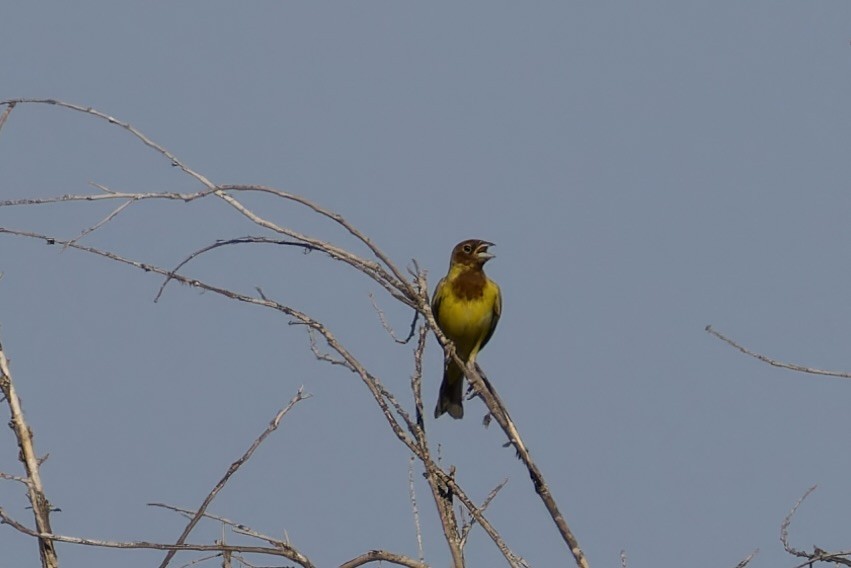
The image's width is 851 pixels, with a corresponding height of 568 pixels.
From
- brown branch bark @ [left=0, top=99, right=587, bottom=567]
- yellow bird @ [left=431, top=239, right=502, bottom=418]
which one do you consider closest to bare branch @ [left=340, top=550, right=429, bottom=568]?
brown branch bark @ [left=0, top=99, right=587, bottom=567]

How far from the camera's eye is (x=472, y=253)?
9203 millimetres

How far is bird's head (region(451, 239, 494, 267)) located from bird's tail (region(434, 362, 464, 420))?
778 mm

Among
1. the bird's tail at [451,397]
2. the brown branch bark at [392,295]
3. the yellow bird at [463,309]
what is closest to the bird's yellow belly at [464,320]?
the yellow bird at [463,309]

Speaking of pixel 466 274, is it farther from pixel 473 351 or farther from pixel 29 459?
pixel 29 459

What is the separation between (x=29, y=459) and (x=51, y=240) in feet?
2.52

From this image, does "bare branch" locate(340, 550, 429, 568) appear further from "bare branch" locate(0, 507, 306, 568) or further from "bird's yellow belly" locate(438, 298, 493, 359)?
"bird's yellow belly" locate(438, 298, 493, 359)

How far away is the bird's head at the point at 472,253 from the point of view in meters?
9.14

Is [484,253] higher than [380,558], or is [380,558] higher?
[484,253]

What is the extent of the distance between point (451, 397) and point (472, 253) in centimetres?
101

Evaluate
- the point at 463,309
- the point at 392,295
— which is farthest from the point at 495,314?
the point at 392,295

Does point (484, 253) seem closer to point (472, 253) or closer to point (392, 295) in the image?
point (472, 253)

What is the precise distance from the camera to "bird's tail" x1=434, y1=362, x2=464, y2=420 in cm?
926

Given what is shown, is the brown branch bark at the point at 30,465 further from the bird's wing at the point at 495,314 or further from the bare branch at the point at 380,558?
the bird's wing at the point at 495,314

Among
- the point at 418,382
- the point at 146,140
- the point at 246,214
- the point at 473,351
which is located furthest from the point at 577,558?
the point at 473,351
